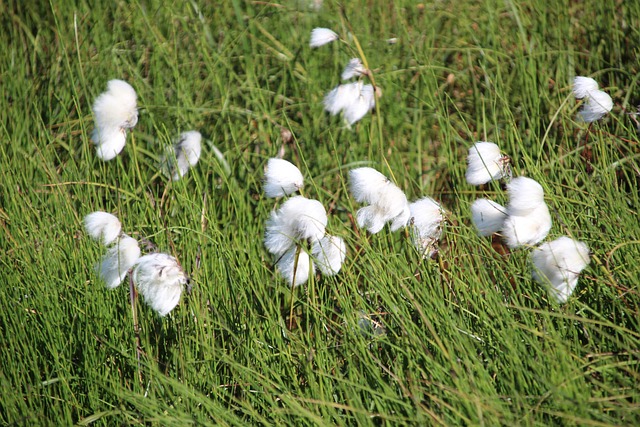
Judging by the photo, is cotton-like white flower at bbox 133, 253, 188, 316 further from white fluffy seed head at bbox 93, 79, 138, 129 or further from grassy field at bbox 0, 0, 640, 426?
white fluffy seed head at bbox 93, 79, 138, 129

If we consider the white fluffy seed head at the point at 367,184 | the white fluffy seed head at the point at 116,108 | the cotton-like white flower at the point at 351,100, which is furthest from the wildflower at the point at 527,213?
the white fluffy seed head at the point at 116,108

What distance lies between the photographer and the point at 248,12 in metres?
2.79

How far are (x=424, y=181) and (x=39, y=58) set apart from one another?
5.43ft

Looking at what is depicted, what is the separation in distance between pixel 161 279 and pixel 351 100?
86cm

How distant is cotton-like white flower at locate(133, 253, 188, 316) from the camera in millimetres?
1407

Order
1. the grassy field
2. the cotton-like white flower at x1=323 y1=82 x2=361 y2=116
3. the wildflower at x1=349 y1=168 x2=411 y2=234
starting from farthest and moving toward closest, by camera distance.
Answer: the cotton-like white flower at x1=323 y1=82 x2=361 y2=116
the wildflower at x1=349 y1=168 x2=411 y2=234
the grassy field

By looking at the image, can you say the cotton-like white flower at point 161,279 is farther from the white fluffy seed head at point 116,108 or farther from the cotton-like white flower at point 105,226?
the white fluffy seed head at point 116,108

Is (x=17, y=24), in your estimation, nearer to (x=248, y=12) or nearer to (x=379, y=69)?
(x=248, y=12)

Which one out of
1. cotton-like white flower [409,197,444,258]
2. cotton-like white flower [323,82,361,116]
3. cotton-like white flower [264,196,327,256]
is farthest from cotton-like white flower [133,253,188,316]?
cotton-like white flower [323,82,361,116]

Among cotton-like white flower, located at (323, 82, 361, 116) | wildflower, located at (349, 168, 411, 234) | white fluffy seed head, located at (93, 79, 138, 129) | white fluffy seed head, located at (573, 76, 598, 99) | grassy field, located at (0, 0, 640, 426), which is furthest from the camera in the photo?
cotton-like white flower, located at (323, 82, 361, 116)

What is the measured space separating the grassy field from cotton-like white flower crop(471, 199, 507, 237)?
5cm

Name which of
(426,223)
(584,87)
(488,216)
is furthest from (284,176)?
(584,87)

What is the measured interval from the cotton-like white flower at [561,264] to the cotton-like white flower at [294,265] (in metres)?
0.51

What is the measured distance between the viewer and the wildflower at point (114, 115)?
1.86 meters
